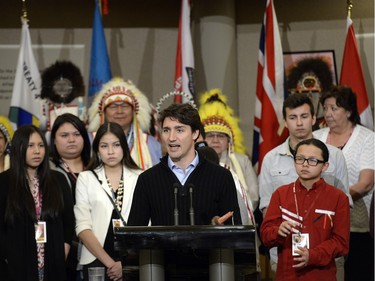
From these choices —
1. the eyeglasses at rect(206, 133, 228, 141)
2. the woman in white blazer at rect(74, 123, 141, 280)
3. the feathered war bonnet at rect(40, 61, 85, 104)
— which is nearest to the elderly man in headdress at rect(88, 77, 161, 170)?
the eyeglasses at rect(206, 133, 228, 141)

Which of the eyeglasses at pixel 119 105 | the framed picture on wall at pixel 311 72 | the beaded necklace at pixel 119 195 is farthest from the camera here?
the framed picture on wall at pixel 311 72

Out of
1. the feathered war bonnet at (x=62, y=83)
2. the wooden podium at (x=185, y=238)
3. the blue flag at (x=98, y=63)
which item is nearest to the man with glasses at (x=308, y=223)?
the wooden podium at (x=185, y=238)

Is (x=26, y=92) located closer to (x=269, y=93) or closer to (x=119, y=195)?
(x=269, y=93)

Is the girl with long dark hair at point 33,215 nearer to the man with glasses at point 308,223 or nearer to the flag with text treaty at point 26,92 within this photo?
the man with glasses at point 308,223

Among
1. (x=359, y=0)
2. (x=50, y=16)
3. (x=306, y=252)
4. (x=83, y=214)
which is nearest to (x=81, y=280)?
(x=83, y=214)

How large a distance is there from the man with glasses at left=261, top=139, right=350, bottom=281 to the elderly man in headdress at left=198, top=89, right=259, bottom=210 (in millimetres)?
1243

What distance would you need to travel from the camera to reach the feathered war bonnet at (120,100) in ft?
18.1

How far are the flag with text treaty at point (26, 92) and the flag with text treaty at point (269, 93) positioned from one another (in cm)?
181

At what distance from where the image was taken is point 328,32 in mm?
7305

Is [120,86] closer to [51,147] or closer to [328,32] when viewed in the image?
[51,147]

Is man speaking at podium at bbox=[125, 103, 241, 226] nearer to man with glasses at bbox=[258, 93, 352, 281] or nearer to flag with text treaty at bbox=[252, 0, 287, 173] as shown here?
man with glasses at bbox=[258, 93, 352, 281]

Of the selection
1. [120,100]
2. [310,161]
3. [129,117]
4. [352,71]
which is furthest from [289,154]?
[352,71]

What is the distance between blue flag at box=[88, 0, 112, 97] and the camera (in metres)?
6.50

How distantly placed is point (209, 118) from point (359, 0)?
8.22 ft
